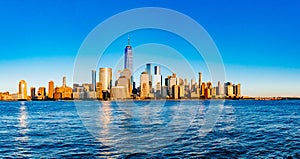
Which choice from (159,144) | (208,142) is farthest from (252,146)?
(159,144)

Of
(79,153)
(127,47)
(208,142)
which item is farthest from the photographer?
(127,47)

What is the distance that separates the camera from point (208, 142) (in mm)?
32875

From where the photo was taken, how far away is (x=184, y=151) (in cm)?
2780

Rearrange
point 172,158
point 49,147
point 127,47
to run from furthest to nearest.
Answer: point 127,47 → point 49,147 → point 172,158

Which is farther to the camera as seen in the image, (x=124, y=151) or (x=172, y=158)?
(x=124, y=151)

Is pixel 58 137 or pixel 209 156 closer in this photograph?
pixel 209 156

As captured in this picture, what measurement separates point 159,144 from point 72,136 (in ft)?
40.5

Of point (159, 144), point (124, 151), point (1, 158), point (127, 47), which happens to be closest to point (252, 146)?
point (159, 144)

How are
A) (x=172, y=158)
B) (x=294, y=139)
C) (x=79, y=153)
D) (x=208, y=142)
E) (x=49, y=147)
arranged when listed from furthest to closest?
1. (x=294, y=139)
2. (x=208, y=142)
3. (x=49, y=147)
4. (x=79, y=153)
5. (x=172, y=158)

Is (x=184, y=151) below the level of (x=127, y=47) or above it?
below

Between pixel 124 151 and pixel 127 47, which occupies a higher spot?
pixel 127 47

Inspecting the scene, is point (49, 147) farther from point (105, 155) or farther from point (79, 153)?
point (105, 155)

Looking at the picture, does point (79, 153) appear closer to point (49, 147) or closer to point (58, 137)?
point (49, 147)

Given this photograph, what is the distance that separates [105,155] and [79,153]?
2519mm
